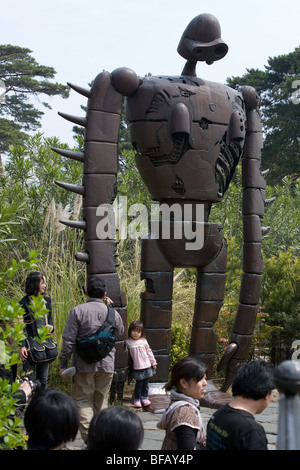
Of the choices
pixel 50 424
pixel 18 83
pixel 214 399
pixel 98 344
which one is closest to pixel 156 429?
pixel 214 399

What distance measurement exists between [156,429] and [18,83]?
14893mm

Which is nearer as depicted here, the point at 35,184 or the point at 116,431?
the point at 116,431

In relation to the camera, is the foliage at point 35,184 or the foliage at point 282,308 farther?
the foliage at point 35,184

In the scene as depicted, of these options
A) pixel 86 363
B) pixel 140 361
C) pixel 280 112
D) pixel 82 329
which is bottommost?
pixel 140 361

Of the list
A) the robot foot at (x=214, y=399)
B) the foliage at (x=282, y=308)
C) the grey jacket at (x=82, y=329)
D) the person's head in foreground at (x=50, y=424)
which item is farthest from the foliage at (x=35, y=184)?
the person's head in foreground at (x=50, y=424)

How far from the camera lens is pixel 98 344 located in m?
3.96

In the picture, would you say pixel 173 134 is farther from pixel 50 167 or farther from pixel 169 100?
pixel 50 167

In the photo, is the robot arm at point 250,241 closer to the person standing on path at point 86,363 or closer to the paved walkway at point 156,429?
the paved walkway at point 156,429

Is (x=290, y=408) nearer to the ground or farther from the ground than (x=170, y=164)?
nearer to the ground

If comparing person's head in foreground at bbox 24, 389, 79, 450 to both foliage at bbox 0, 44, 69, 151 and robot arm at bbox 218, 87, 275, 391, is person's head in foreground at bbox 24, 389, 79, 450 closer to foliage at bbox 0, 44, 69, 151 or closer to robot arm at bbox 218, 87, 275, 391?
robot arm at bbox 218, 87, 275, 391

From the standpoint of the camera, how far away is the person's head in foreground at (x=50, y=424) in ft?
Answer: 7.02

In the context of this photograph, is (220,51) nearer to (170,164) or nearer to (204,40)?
(204,40)

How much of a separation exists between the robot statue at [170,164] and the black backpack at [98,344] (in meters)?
1.09
